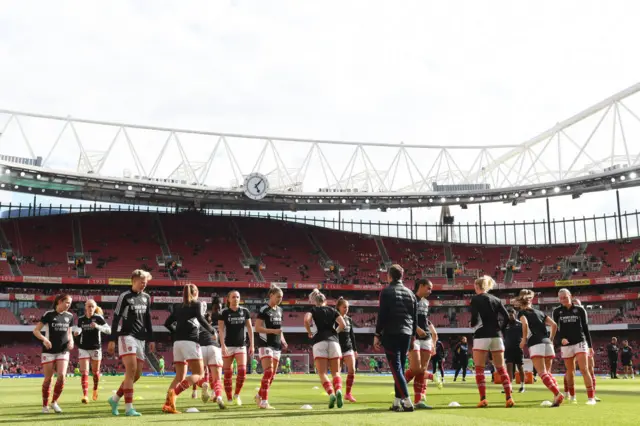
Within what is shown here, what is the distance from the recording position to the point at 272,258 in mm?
67125

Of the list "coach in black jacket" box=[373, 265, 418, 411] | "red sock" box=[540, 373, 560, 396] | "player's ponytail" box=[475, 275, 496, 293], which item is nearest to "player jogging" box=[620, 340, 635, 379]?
"red sock" box=[540, 373, 560, 396]

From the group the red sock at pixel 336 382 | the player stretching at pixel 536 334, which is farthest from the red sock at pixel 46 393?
the player stretching at pixel 536 334

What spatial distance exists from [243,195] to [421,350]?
155ft

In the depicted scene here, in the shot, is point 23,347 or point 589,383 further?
point 23,347

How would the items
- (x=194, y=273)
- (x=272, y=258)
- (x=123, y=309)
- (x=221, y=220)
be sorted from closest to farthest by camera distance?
(x=123, y=309) < (x=194, y=273) < (x=272, y=258) < (x=221, y=220)

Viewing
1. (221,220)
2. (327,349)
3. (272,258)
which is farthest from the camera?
(221,220)

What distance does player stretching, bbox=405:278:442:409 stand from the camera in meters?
11.4

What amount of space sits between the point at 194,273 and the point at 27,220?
1778 cm

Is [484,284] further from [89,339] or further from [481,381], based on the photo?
[89,339]

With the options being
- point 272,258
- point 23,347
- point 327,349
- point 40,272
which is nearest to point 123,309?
point 327,349

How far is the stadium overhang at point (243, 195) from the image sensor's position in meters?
54.1

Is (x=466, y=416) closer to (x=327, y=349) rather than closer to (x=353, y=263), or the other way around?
(x=327, y=349)

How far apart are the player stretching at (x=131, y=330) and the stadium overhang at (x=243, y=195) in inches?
1756

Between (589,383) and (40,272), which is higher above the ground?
(40,272)
